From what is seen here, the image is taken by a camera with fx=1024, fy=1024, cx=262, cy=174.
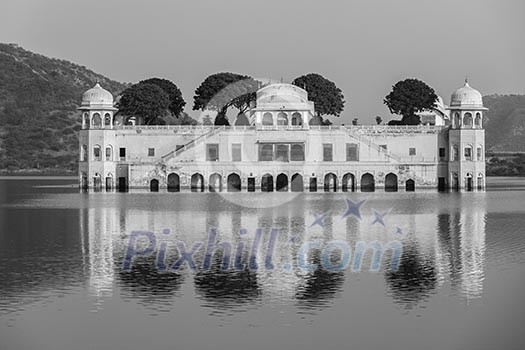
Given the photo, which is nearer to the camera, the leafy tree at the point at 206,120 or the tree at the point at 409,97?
the tree at the point at 409,97

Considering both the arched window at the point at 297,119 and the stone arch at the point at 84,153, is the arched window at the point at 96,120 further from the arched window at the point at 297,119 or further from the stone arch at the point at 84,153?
the arched window at the point at 297,119

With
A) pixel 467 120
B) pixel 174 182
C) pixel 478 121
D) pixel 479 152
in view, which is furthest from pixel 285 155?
pixel 478 121

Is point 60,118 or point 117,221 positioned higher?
point 60,118

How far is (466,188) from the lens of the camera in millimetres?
73312

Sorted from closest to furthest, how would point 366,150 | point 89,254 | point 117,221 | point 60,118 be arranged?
point 89,254, point 117,221, point 366,150, point 60,118

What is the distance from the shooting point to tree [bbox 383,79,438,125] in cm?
8462

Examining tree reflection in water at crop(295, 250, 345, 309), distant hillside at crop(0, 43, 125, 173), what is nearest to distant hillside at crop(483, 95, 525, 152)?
distant hillside at crop(0, 43, 125, 173)

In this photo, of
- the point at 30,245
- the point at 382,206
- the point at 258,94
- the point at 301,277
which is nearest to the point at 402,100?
the point at 258,94

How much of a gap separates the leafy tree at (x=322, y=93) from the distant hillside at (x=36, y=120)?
55.6m

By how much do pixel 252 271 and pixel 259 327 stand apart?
705 centimetres

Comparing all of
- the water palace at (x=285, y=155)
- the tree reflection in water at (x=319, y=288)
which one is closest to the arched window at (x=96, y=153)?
the water palace at (x=285, y=155)

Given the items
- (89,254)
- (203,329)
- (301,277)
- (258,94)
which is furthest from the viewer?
(258,94)

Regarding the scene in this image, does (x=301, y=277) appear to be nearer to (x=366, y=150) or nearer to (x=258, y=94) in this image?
(x=366, y=150)

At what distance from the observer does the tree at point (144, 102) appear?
82.2 metres
